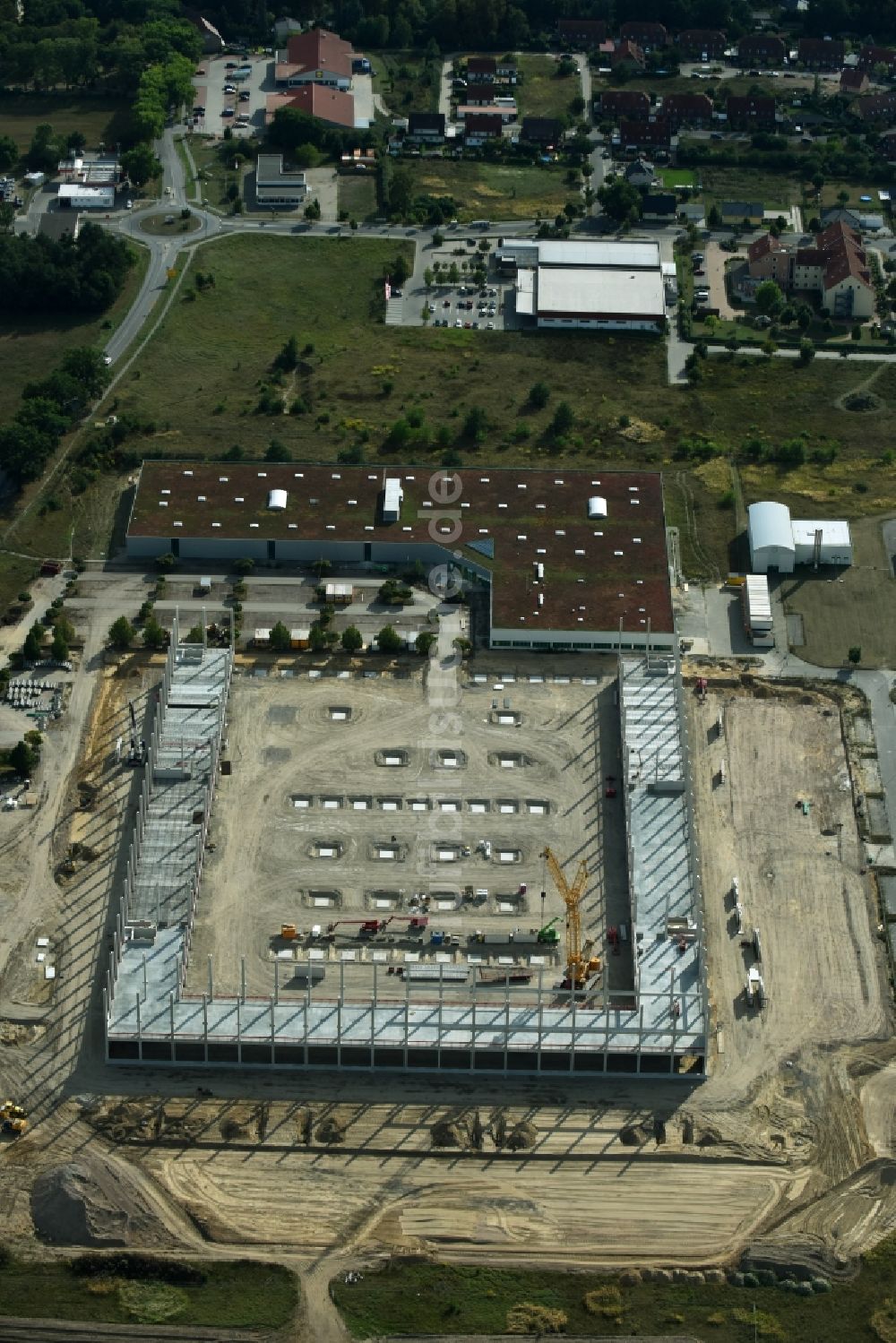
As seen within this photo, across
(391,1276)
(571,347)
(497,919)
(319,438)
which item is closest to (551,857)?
(497,919)

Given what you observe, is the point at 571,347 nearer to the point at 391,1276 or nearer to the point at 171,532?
the point at 171,532

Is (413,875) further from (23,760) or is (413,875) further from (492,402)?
(492,402)

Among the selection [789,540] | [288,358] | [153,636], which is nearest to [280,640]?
[153,636]

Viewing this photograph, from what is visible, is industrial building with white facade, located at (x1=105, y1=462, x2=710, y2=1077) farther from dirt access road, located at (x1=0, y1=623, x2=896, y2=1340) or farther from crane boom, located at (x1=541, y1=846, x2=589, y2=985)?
dirt access road, located at (x1=0, y1=623, x2=896, y2=1340)

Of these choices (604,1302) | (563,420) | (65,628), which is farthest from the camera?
(563,420)

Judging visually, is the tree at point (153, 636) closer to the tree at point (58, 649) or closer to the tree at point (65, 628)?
the tree at point (65, 628)

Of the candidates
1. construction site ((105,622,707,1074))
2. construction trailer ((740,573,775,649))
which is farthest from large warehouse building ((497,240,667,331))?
construction site ((105,622,707,1074))

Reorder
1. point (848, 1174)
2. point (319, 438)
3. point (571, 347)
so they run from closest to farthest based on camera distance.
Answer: point (848, 1174)
point (319, 438)
point (571, 347)

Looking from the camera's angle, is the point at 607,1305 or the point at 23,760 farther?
the point at 23,760
